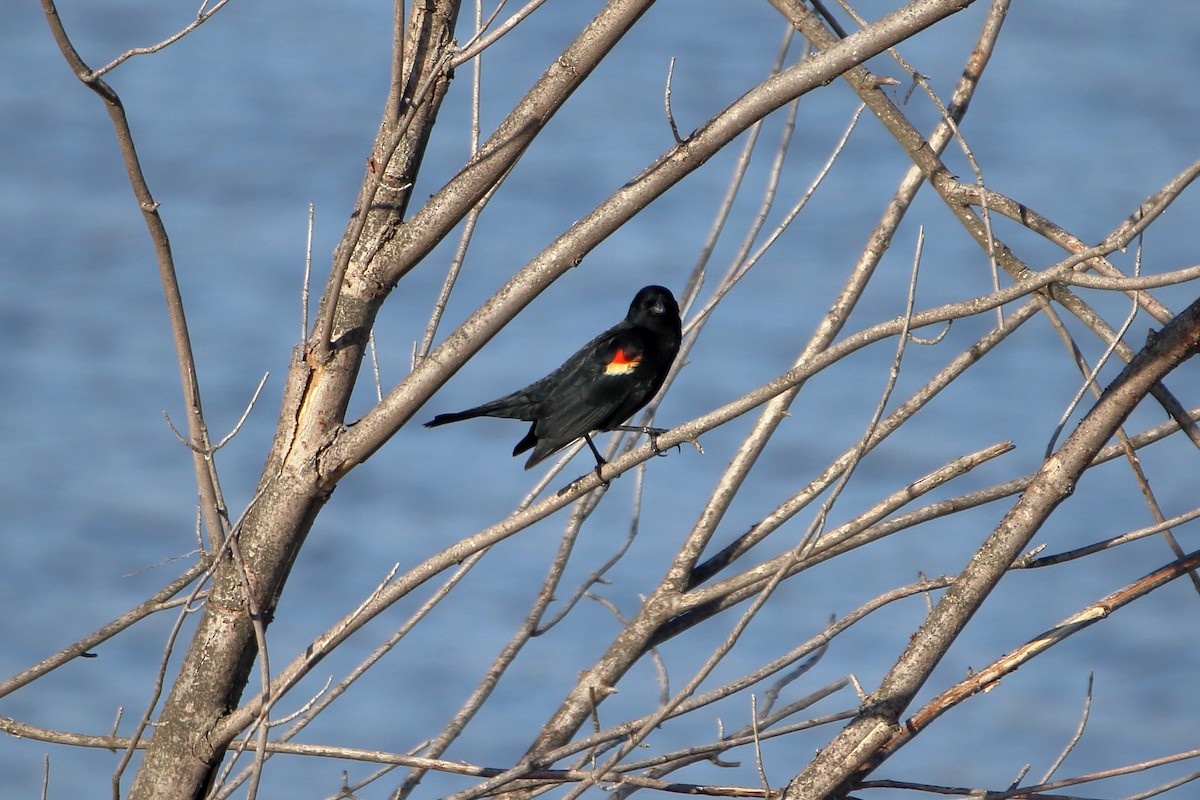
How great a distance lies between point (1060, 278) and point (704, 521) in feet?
4.22

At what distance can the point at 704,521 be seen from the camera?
10.8 feet

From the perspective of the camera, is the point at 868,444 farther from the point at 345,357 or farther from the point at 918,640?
the point at 345,357

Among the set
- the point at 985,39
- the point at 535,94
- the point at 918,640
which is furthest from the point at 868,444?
the point at 985,39

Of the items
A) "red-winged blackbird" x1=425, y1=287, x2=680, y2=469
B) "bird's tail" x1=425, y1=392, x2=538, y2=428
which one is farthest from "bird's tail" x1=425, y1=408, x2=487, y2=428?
"bird's tail" x1=425, y1=392, x2=538, y2=428

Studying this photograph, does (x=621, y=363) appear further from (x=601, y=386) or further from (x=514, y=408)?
(x=514, y=408)

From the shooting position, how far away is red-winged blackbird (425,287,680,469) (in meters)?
Answer: 4.46

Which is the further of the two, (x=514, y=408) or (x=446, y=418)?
(x=514, y=408)

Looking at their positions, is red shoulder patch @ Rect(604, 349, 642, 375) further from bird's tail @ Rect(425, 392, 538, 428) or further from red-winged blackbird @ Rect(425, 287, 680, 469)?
bird's tail @ Rect(425, 392, 538, 428)

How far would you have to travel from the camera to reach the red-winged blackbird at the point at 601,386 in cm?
446

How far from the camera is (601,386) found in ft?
15.1

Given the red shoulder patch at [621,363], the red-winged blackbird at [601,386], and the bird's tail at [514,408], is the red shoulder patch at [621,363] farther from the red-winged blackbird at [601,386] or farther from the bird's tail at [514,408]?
the bird's tail at [514,408]

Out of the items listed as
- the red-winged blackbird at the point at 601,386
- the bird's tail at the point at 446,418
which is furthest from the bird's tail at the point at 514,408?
the bird's tail at the point at 446,418

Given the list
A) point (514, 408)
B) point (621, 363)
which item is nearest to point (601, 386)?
point (621, 363)

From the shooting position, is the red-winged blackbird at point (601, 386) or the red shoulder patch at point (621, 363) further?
the red shoulder patch at point (621, 363)
